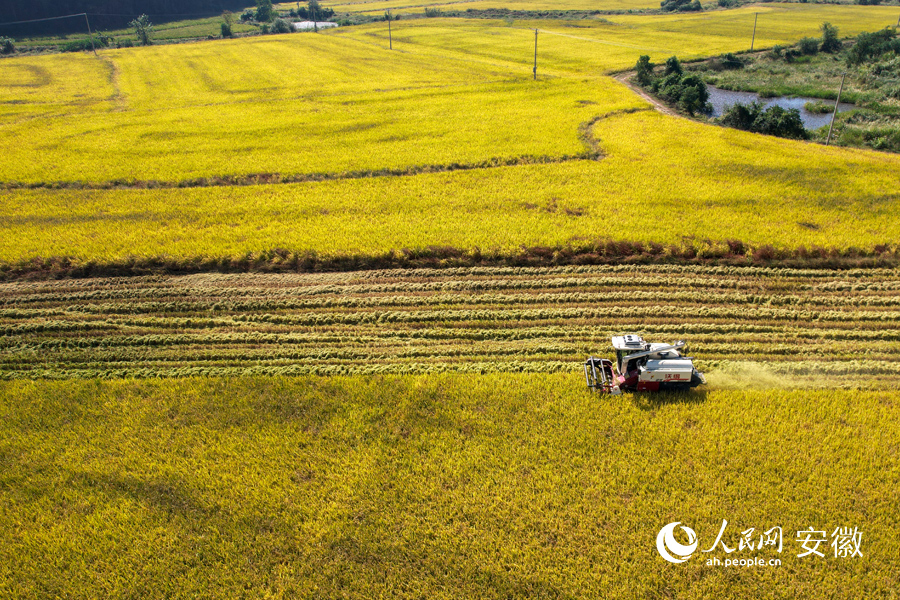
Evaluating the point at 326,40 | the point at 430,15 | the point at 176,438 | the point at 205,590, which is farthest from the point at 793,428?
the point at 430,15

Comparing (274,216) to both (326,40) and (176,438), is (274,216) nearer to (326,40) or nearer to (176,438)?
(176,438)

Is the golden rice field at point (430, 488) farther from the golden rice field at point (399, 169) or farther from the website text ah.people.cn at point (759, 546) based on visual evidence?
the golden rice field at point (399, 169)

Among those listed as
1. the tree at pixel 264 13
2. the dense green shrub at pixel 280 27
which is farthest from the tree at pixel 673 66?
the tree at pixel 264 13

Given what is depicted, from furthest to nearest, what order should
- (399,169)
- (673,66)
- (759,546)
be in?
1. (673,66)
2. (399,169)
3. (759,546)

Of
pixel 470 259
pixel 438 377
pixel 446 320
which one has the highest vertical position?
pixel 470 259

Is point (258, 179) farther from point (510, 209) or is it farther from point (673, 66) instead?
point (673, 66)

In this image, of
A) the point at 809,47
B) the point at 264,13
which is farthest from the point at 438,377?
the point at 264,13
